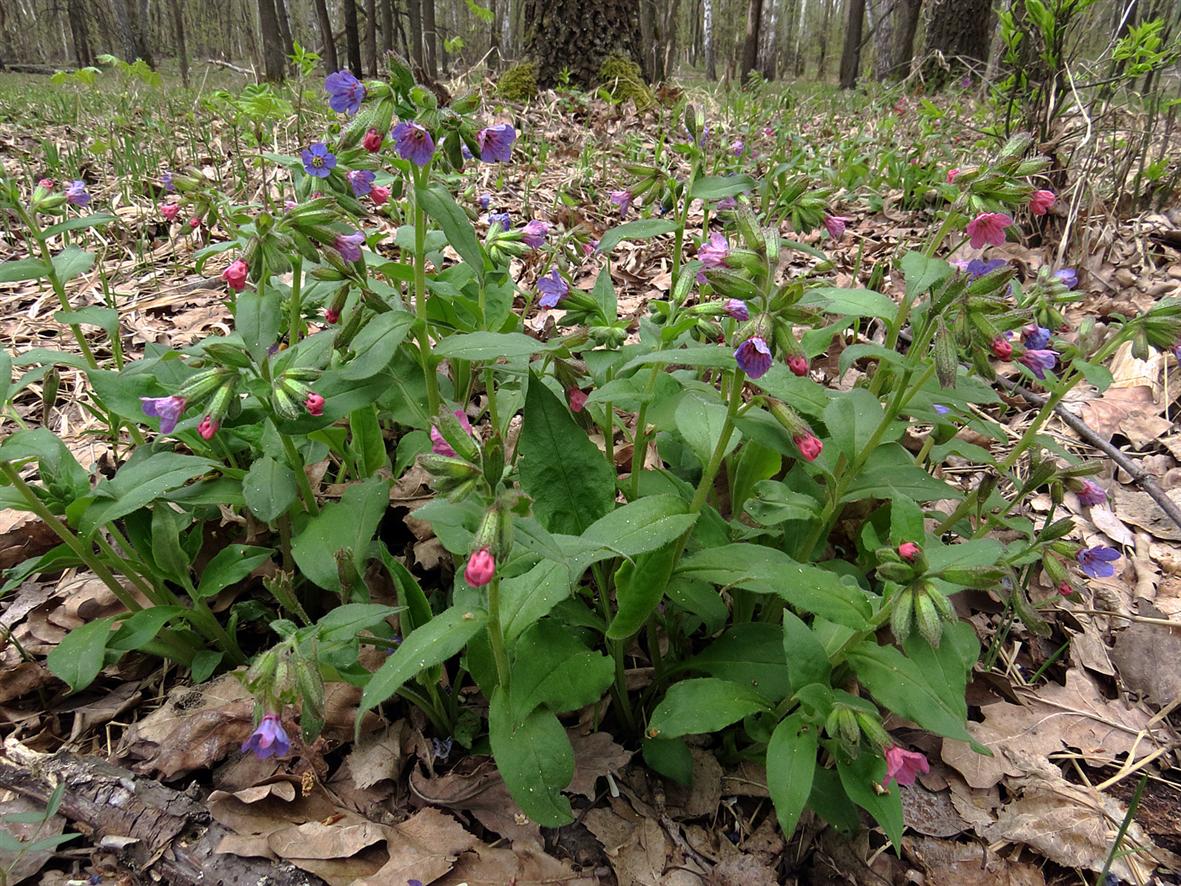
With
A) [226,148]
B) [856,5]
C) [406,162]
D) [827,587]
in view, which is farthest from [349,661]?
[856,5]

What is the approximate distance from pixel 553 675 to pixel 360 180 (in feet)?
4.60

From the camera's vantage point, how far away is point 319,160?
186 cm

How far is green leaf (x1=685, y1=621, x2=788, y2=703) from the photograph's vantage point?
167cm

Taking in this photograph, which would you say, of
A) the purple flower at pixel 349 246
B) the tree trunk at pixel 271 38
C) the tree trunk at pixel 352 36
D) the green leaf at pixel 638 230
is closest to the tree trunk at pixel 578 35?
the tree trunk at pixel 352 36

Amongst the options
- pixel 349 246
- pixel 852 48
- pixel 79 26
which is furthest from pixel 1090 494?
pixel 79 26

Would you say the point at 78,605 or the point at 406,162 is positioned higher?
the point at 406,162

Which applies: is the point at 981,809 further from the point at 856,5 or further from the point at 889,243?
the point at 856,5

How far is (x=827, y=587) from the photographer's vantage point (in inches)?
56.5

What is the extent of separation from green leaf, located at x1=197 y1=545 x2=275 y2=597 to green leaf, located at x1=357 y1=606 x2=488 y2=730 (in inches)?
26.9

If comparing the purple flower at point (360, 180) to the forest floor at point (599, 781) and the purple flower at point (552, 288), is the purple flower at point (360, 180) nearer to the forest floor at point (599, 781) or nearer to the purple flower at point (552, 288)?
the purple flower at point (552, 288)

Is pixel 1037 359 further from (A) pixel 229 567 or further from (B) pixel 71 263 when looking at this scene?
(B) pixel 71 263

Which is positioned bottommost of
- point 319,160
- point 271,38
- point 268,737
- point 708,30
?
point 268,737

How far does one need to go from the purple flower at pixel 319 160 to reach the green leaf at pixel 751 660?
1.57 metres

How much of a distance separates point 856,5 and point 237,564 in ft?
64.5
